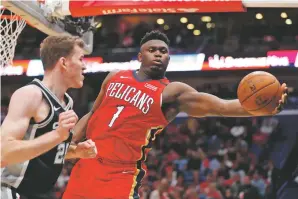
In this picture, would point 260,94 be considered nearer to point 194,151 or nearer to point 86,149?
point 86,149

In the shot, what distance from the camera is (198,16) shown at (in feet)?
56.6

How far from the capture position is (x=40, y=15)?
5.48m

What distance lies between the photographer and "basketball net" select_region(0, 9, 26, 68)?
220 inches

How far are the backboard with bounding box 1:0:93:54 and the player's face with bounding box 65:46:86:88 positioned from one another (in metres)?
1.67

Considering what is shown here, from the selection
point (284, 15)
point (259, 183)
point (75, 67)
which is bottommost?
point (259, 183)

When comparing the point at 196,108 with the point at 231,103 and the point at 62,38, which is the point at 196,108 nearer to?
the point at 231,103

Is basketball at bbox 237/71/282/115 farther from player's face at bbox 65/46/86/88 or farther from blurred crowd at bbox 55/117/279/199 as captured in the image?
blurred crowd at bbox 55/117/279/199

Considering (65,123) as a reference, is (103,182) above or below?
below

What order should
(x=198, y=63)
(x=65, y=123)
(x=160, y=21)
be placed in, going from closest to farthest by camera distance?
1. (x=65, y=123)
2. (x=198, y=63)
3. (x=160, y=21)

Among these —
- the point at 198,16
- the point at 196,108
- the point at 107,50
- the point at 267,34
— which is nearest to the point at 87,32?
the point at 196,108

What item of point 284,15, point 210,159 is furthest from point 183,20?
point 210,159

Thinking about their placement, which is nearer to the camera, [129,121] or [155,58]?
[129,121]

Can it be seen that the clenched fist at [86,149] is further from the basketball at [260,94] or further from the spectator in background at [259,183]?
the spectator in background at [259,183]

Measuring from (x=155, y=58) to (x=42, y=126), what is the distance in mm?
1589
